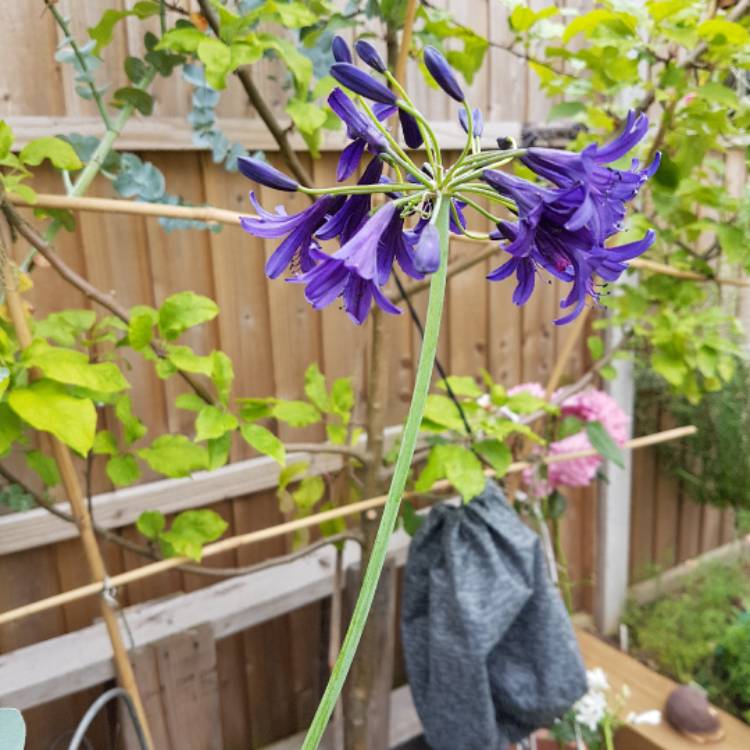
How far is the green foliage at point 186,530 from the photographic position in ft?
3.74

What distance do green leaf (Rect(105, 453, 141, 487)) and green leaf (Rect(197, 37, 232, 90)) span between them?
61cm

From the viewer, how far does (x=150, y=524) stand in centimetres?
119

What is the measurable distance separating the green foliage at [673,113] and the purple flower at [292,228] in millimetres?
919

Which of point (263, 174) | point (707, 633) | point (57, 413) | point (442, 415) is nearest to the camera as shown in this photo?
point (263, 174)

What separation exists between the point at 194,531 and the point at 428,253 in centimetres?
89

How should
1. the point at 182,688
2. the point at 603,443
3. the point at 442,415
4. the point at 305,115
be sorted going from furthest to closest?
1. the point at 603,443
2. the point at 182,688
3. the point at 442,415
4. the point at 305,115

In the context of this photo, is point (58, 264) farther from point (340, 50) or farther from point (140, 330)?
point (340, 50)

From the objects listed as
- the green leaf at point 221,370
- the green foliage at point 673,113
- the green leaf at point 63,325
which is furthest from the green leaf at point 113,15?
the green foliage at point 673,113

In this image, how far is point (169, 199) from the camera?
1.25 metres

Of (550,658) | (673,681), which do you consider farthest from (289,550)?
(673,681)

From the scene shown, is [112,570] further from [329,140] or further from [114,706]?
[329,140]

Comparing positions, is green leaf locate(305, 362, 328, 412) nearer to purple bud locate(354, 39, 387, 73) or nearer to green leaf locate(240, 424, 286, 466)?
green leaf locate(240, 424, 286, 466)

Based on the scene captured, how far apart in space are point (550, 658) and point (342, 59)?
1.23 m

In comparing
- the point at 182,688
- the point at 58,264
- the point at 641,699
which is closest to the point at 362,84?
the point at 58,264
